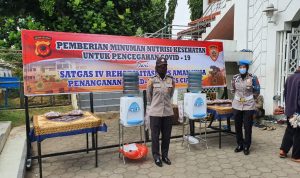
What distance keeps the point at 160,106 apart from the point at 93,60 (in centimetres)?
141

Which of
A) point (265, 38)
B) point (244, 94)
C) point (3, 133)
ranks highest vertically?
point (265, 38)

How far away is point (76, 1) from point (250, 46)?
631 centimetres

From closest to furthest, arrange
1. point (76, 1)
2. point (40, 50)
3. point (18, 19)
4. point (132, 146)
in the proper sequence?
point (40, 50)
point (132, 146)
point (76, 1)
point (18, 19)

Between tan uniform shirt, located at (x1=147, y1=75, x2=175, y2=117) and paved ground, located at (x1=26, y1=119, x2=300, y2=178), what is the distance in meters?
0.88

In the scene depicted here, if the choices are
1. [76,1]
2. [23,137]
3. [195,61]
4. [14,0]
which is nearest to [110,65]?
[195,61]

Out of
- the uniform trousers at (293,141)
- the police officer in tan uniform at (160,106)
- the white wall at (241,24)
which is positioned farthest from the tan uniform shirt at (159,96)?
the white wall at (241,24)

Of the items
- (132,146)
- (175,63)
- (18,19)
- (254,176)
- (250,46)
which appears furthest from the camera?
(18,19)

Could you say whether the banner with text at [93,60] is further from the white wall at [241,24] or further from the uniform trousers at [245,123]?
the white wall at [241,24]

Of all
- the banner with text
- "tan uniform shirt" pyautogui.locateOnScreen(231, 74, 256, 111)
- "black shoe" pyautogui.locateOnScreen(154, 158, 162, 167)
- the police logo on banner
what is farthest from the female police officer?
"black shoe" pyautogui.locateOnScreen(154, 158, 162, 167)

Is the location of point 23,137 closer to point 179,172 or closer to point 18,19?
point 179,172

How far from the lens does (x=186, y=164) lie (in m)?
4.38

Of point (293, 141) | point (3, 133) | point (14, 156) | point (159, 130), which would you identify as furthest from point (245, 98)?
point (3, 133)

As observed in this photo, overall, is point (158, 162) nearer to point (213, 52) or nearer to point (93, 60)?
point (93, 60)

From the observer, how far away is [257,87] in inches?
186
